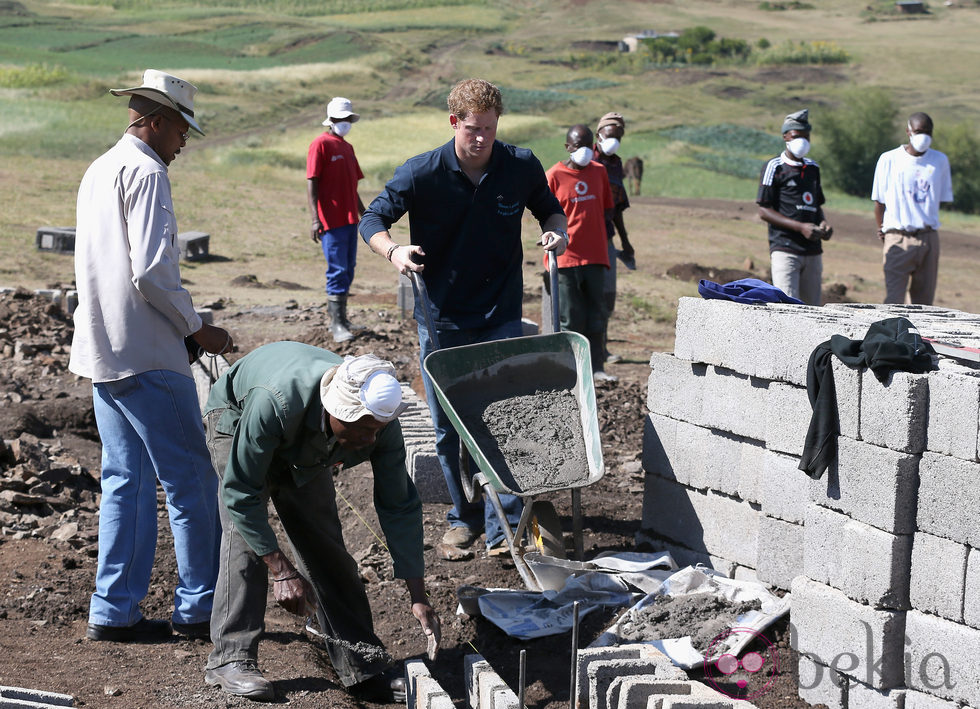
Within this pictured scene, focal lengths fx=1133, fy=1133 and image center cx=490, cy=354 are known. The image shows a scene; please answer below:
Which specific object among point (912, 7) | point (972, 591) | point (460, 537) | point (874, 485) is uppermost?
point (912, 7)

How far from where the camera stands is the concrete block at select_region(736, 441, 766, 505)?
16.4 feet

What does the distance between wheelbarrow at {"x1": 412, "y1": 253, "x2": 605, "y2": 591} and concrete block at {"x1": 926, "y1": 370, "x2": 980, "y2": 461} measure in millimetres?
1447

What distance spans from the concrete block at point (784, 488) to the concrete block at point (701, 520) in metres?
0.25

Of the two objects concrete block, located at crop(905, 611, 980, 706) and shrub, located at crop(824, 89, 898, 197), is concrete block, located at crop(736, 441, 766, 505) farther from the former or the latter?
shrub, located at crop(824, 89, 898, 197)

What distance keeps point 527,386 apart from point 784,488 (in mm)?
1261

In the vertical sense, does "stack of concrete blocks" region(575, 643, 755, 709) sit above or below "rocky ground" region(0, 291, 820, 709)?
above

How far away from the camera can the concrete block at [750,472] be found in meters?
5.00

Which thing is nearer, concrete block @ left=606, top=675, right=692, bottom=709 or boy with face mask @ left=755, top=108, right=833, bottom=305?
concrete block @ left=606, top=675, right=692, bottom=709

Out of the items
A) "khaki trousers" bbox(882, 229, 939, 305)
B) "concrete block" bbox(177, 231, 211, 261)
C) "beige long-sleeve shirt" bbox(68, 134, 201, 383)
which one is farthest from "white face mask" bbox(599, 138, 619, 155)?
"concrete block" bbox(177, 231, 211, 261)

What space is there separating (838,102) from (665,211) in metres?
32.9

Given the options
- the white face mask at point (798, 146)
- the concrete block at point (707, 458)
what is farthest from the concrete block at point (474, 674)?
the white face mask at point (798, 146)

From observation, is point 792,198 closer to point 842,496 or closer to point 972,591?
point 842,496

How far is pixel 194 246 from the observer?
48.3 feet

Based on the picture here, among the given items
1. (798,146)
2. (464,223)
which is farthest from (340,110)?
(464,223)
